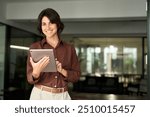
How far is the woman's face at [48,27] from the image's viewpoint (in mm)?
1683

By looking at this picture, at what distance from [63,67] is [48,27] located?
0.86 feet

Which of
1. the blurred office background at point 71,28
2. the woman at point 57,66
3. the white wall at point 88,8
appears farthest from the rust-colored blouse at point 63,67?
the white wall at point 88,8

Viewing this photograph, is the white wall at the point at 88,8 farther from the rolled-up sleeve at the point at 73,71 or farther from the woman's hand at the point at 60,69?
the woman's hand at the point at 60,69

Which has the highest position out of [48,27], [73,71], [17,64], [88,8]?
[88,8]

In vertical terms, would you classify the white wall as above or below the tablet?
above

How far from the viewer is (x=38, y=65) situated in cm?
161

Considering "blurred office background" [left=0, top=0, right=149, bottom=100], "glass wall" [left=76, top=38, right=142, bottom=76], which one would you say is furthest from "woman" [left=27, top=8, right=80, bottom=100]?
"glass wall" [left=76, top=38, right=142, bottom=76]

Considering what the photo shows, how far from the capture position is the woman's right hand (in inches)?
63.1

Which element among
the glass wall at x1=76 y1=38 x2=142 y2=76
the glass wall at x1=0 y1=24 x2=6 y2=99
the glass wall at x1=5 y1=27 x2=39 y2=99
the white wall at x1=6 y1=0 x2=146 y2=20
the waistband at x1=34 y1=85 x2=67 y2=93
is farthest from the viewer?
the glass wall at x1=76 y1=38 x2=142 y2=76

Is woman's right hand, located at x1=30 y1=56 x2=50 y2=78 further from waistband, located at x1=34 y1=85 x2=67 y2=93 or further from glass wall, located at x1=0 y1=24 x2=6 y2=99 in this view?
glass wall, located at x1=0 y1=24 x2=6 y2=99

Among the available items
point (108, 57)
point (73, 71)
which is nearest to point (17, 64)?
point (73, 71)

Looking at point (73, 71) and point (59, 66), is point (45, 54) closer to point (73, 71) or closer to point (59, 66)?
point (59, 66)

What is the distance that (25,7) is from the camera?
5.77 metres

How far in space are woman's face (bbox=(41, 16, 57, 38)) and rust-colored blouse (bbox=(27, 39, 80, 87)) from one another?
0.27 feet
